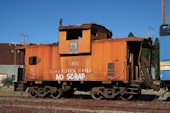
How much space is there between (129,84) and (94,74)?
7.41 feet

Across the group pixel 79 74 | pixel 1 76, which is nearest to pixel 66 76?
pixel 79 74

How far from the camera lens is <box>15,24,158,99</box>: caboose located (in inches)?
699

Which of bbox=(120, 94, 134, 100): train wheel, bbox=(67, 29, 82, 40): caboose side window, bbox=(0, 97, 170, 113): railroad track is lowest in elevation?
bbox=(0, 97, 170, 113): railroad track

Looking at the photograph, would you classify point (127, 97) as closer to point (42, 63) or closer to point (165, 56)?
point (165, 56)

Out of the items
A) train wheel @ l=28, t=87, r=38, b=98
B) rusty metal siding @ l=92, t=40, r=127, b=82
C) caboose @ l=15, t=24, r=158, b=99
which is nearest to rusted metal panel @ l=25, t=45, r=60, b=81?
caboose @ l=15, t=24, r=158, b=99

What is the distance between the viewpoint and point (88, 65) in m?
18.8

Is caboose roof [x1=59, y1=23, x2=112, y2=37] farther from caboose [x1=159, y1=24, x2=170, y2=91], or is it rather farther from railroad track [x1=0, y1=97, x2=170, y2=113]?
railroad track [x1=0, y1=97, x2=170, y2=113]

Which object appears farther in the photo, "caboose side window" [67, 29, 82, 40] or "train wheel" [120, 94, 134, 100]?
"caboose side window" [67, 29, 82, 40]

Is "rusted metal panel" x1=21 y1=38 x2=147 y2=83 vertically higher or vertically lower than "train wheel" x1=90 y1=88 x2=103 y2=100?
higher

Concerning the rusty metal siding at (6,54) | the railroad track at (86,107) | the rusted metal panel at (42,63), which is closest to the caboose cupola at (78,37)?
the rusted metal panel at (42,63)

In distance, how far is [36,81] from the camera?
68.2 ft

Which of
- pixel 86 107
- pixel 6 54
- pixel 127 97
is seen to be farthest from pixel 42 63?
pixel 6 54

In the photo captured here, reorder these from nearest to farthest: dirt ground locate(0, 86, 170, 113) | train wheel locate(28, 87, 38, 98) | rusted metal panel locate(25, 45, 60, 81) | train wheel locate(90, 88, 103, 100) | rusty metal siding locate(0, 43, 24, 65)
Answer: dirt ground locate(0, 86, 170, 113) < train wheel locate(90, 88, 103, 100) < rusted metal panel locate(25, 45, 60, 81) < train wheel locate(28, 87, 38, 98) < rusty metal siding locate(0, 43, 24, 65)

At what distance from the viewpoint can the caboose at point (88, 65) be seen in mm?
17766
